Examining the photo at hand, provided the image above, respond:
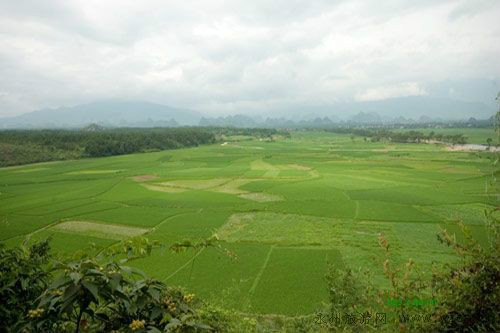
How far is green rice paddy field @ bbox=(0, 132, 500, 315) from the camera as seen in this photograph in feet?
53.9

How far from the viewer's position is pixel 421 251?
1922 cm

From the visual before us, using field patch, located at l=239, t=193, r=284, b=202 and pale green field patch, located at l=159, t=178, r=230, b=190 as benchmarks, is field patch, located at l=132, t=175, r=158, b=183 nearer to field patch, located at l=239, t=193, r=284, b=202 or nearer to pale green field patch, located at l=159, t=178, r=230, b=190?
pale green field patch, located at l=159, t=178, r=230, b=190

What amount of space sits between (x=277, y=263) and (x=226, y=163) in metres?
44.1

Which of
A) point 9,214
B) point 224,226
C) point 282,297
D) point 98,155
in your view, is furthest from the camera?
point 98,155

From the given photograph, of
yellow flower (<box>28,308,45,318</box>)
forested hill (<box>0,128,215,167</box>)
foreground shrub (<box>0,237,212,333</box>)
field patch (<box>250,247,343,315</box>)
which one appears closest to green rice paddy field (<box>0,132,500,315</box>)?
field patch (<box>250,247,343,315</box>)

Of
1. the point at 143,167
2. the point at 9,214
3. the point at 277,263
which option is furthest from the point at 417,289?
the point at 143,167

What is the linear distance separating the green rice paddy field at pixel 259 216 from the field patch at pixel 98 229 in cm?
9

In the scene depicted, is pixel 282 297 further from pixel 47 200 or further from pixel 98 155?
pixel 98 155

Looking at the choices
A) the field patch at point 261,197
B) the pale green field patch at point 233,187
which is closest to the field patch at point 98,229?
the field patch at point 261,197

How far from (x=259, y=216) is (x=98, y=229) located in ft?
41.0

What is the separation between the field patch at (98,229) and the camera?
930 inches

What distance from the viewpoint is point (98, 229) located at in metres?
25.0

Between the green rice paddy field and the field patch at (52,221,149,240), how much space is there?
9 centimetres

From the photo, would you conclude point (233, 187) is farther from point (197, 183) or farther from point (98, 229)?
point (98, 229)
